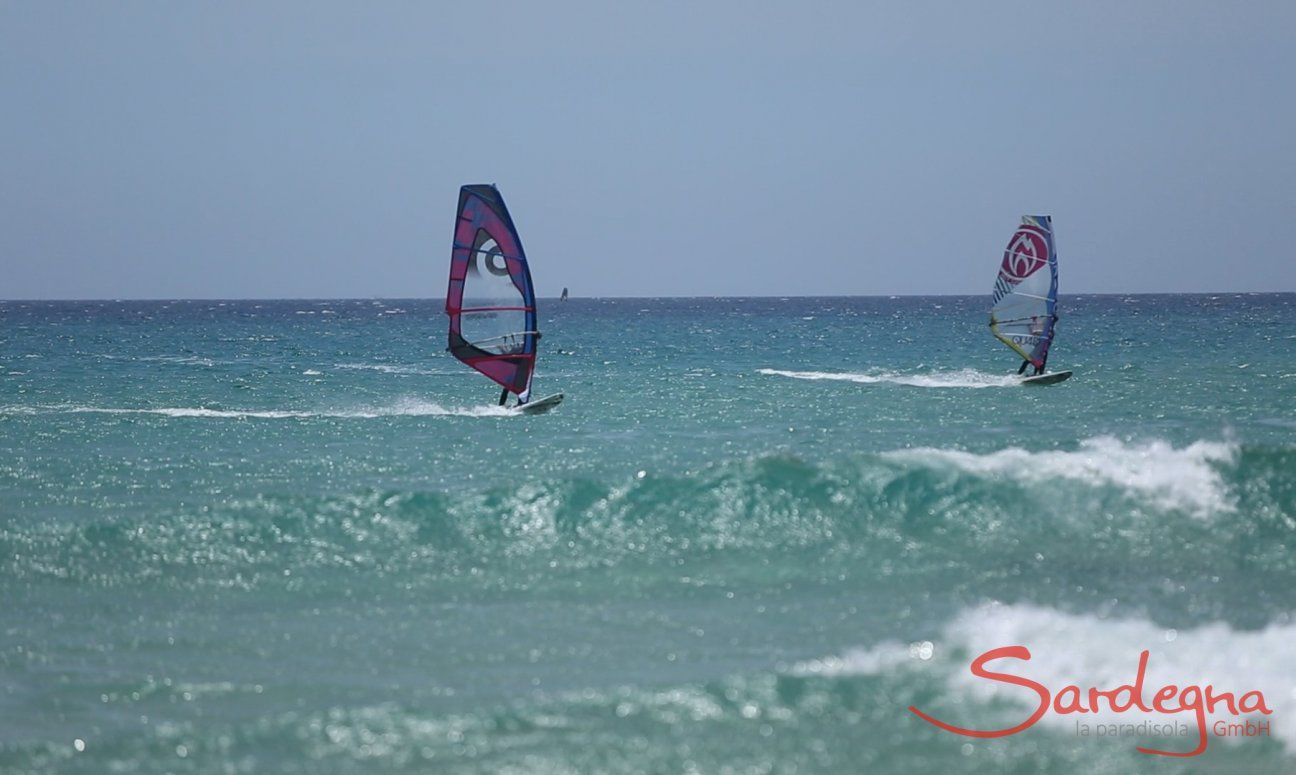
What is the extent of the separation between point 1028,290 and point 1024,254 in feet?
3.00

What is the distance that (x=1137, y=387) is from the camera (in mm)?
29922

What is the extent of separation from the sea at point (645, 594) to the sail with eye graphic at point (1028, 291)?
5424 mm

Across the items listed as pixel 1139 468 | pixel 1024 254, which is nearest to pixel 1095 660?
pixel 1139 468

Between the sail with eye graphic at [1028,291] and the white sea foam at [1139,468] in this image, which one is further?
the sail with eye graphic at [1028,291]

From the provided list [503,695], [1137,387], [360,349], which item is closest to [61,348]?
[360,349]

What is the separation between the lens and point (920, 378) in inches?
1332

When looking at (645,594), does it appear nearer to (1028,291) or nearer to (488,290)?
(488,290)

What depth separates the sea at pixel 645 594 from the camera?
25.1 feet

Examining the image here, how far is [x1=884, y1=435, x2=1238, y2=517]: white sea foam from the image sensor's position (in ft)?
46.1

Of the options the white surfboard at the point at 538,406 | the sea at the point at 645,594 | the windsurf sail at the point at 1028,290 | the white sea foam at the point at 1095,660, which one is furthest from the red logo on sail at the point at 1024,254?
the white sea foam at the point at 1095,660

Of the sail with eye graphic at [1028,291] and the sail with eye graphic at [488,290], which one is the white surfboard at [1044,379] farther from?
the sail with eye graphic at [488,290]

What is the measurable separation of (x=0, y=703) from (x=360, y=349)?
48.9 m

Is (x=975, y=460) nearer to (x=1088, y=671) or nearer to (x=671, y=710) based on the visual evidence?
(x=1088, y=671)

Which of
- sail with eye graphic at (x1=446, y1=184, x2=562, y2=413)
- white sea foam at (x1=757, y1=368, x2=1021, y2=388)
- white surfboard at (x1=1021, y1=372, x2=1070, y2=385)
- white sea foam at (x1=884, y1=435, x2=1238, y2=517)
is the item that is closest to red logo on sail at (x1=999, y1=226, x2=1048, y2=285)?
white surfboard at (x1=1021, y1=372, x2=1070, y2=385)
